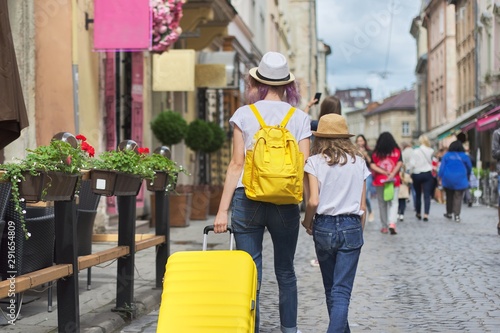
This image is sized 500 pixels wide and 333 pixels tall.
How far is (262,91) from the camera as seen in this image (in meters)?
5.71

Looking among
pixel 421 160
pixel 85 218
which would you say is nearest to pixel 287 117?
pixel 85 218

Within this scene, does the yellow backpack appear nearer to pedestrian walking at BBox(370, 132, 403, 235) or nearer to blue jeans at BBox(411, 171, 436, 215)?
pedestrian walking at BBox(370, 132, 403, 235)

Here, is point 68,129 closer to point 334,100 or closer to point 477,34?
point 334,100

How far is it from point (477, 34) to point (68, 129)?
30204 mm

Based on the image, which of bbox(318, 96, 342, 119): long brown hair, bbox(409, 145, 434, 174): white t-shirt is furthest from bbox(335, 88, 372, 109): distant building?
bbox(318, 96, 342, 119): long brown hair

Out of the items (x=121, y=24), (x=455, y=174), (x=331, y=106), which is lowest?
(x=455, y=174)

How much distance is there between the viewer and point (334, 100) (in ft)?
29.0

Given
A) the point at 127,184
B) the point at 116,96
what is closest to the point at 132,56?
the point at 116,96

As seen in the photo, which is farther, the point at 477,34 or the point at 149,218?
the point at 477,34

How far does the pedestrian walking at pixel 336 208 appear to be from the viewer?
18.0 feet

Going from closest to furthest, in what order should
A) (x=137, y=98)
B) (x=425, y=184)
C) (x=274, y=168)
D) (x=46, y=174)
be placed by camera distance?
(x=274, y=168) → (x=46, y=174) → (x=137, y=98) → (x=425, y=184)

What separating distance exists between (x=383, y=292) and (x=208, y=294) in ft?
14.3

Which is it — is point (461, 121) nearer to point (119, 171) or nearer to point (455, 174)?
point (455, 174)

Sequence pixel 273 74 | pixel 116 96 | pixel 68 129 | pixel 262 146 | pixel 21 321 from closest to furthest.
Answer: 1. pixel 262 146
2. pixel 273 74
3. pixel 21 321
4. pixel 68 129
5. pixel 116 96
